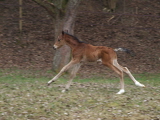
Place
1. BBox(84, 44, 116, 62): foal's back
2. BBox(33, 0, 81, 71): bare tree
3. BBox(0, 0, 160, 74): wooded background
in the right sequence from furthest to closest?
1. BBox(0, 0, 160, 74): wooded background
2. BBox(33, 0, 81, 71): bare tree
3. BBox(84, 44, 116, 62): foal's back

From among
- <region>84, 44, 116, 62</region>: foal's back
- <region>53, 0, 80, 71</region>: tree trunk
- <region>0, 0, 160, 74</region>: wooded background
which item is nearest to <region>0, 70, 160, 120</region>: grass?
<region>84, 44, 116, 62</region>: foal's back

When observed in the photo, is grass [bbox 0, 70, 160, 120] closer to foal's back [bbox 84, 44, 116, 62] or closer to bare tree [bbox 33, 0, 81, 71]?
foal's back [bbox 84, 44, 116, 62]

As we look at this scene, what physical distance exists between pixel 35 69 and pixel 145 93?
24.9ft

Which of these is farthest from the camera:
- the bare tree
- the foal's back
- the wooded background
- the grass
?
the wooded background

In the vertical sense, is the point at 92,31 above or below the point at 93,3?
below

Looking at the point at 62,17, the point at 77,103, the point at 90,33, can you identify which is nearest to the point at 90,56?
the point at 77,103

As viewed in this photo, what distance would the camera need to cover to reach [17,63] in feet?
58.9

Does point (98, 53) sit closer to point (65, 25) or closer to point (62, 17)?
point (65, 25)

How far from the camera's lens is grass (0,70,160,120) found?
7930mm

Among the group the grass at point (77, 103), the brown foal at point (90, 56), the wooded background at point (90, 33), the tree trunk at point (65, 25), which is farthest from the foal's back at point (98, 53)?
the wooded background at point (90, 33)

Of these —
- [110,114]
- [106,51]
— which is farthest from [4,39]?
[110,114]

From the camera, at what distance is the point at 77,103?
8.95 meters

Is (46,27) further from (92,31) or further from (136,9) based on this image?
(136,9)

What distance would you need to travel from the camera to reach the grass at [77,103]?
26.0 ft
